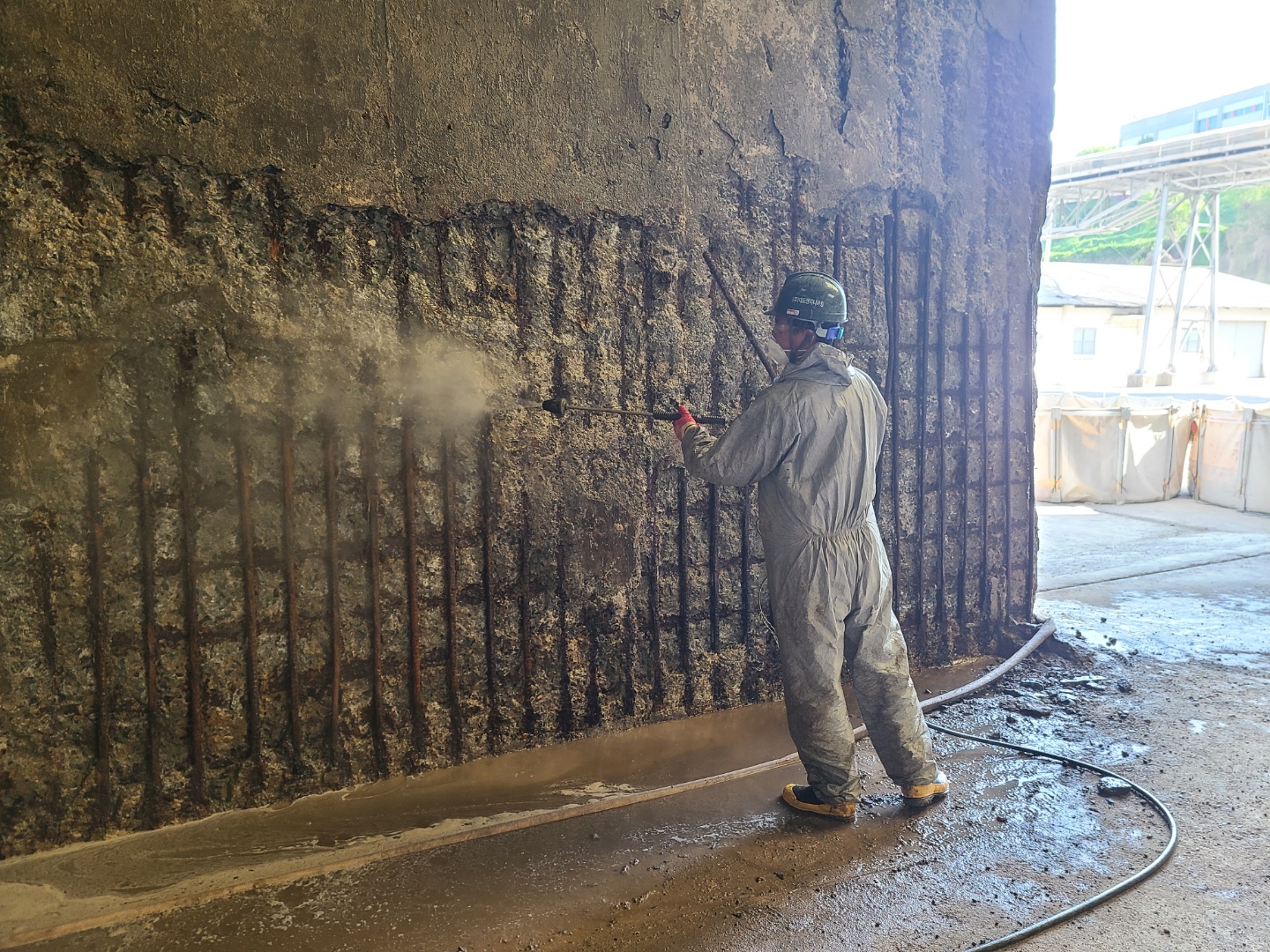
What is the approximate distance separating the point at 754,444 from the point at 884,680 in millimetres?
961

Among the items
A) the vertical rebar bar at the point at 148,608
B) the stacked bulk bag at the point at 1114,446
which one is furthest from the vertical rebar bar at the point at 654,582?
the stacked bulk bag at the point at 1114,446

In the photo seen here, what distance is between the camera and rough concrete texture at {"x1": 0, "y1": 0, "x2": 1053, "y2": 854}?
2598 millimetres

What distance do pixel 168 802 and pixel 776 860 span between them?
1974 mm

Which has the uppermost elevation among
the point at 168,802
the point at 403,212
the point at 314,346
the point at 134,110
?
the point at 134,110

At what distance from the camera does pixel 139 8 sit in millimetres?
2588

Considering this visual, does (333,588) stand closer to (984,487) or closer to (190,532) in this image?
(190,532)

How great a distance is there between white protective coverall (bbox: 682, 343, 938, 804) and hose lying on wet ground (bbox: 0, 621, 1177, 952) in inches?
20.8

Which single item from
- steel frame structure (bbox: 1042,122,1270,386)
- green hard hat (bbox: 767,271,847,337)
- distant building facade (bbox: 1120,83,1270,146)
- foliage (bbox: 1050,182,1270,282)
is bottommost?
green hard hat (bbox: 767,271,847,337)

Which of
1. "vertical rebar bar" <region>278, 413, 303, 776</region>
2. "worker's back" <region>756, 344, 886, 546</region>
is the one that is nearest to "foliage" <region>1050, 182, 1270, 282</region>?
"worker's back" <region>756, 344, 886, 546</region>

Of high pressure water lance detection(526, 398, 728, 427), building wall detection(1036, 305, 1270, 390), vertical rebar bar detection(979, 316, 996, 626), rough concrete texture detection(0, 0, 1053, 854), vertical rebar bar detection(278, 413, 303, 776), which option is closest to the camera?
rough concrete texture detection(0, 0, 1053, 854)

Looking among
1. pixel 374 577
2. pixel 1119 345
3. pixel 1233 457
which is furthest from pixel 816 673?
pixel 1119 345

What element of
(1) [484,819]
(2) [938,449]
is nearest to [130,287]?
(1) [484,819]

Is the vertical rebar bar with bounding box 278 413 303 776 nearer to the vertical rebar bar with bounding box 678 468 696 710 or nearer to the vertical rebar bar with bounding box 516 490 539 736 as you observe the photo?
the vertical rebar bar with bounding box 516 490 539 736

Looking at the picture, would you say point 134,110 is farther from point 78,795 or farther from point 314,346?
point 78,795
